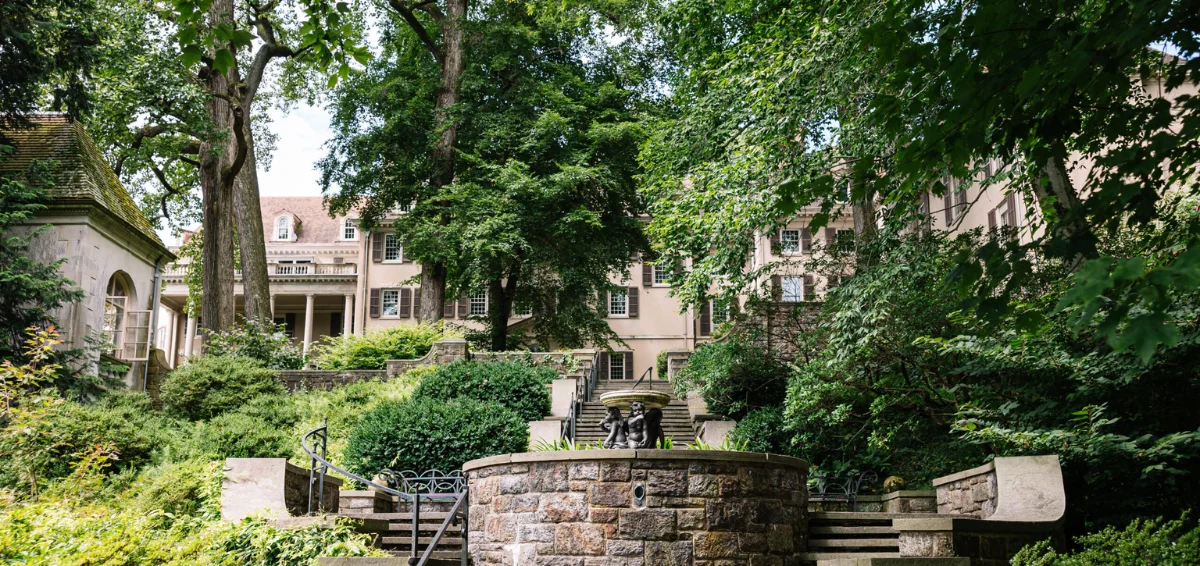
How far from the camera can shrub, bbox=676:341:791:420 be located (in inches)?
713

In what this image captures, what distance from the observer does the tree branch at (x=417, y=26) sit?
93.4 ft

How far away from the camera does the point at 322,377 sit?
2266cm

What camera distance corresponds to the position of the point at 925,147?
6.18 m

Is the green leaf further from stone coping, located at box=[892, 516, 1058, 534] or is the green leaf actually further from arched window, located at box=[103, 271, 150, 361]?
arched window, located at box=[103, 271, 150, 361]

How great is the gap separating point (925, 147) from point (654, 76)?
24.9 meters

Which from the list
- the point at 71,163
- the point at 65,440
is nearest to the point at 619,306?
the point at 71,163

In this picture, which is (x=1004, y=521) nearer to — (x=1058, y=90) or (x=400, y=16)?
(x=1058, y=90)

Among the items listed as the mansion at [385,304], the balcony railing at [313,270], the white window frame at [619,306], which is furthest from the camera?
the balcony railing at [313,270]

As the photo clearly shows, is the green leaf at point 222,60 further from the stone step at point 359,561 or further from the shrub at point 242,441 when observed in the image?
the shrub at point 242,441

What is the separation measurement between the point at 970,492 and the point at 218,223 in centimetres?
1984

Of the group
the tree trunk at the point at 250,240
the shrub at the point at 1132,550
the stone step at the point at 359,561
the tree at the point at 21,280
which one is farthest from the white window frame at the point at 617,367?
the shrub at the point at 1132,550

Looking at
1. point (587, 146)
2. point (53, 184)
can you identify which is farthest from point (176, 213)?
point (587, 146)

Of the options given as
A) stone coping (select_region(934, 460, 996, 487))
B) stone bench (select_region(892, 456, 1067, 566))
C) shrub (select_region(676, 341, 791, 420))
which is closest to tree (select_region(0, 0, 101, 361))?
shrub (select_region(676, 341, 791, 420))

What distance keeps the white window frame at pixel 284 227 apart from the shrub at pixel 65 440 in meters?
36.1
